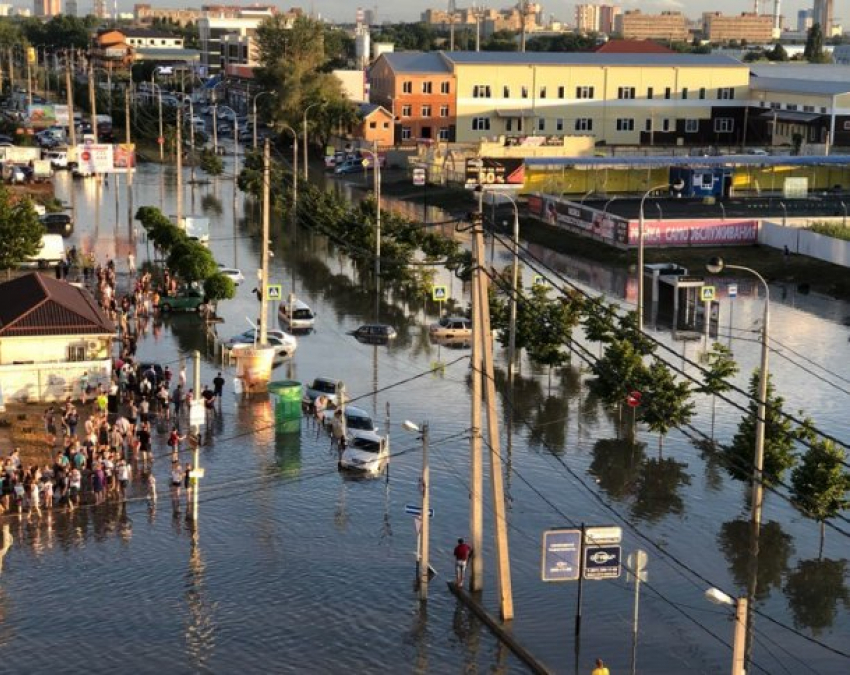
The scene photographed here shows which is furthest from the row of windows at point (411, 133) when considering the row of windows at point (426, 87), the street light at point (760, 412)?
the street light at point (760, 412)

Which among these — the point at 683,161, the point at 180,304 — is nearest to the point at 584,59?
the point at 683,161

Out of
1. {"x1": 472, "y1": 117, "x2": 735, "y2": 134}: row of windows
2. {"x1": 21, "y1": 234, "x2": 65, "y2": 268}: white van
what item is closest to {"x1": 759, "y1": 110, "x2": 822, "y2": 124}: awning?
{"x1": 472, "y1": 117, "x2": 735, "y2": 134}: row of windows

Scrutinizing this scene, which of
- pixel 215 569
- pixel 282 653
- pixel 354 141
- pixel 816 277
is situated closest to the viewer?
pixel 282 653

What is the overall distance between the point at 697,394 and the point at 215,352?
12522mm

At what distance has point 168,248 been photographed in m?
50.2

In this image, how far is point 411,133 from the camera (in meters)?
91.9

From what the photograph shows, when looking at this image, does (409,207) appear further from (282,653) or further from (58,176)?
(282,653)

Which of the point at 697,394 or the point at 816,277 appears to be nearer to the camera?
the point at 697,394

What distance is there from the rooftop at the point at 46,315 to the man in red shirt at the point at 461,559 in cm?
1403

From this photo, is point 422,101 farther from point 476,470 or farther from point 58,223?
point 476,470

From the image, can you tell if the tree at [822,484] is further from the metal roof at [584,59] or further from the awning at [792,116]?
the metal roof at [584,59]

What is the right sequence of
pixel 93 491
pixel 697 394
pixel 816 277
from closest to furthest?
pixel 93 491, pixel 697 394, pixel 816 277

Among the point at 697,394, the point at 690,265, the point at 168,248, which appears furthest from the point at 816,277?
the point at 168,248

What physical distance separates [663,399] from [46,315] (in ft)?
44.7
